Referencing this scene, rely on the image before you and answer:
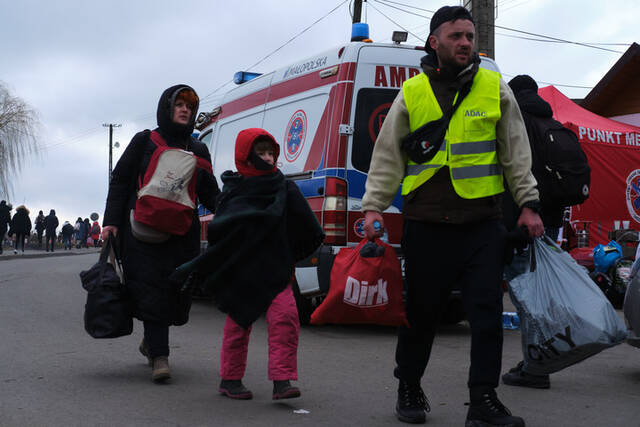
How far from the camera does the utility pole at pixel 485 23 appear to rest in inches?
496

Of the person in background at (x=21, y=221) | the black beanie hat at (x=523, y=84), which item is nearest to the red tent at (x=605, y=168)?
the black beanie hat at (x=523, y=84)

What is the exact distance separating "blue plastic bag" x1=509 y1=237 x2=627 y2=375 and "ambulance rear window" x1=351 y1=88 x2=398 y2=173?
290 centimetres

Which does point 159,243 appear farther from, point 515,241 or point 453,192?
point 515,241

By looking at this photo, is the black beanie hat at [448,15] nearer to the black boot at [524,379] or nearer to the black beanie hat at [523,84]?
the black beanie hat at [523,84]

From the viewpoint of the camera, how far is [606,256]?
9.73 metres

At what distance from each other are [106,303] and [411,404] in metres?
1.94

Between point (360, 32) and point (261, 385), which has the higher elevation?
point (360, 32)

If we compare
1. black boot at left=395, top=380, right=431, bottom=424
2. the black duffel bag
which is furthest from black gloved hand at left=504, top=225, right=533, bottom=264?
the black duffel bag

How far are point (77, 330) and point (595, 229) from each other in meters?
9.06

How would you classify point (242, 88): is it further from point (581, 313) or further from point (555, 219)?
point (581, 313)

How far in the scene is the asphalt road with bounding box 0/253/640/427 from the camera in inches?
147

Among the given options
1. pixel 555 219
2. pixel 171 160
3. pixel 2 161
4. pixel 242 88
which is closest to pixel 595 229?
pixel 242 88

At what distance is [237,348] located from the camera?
4.12 meters

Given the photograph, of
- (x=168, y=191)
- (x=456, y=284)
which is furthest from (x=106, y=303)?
(x=456, y=284)
